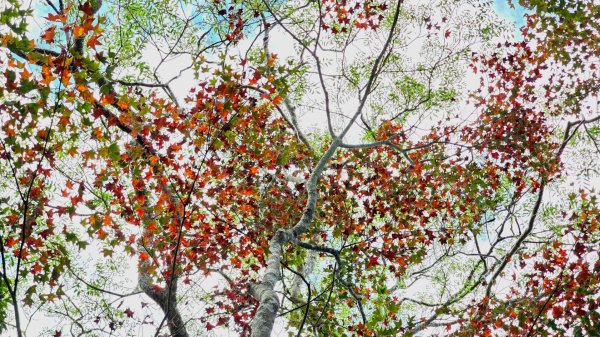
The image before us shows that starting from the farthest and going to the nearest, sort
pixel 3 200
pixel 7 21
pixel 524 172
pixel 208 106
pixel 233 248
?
pixel 524 172 → pixel 233 248 → pixel 208 106 → pixel 3 200 → pixel 7 21

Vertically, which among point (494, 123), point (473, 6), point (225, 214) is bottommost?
point (225, 214)

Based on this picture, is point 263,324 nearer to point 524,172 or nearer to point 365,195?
point 365,195

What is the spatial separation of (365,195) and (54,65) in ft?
19.8

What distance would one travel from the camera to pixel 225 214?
8219 millimetres

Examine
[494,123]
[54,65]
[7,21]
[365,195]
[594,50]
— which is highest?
[594,50]

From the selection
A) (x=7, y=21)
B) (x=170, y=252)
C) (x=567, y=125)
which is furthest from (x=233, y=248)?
(x=567, y=125)

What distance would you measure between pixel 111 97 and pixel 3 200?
5.05 ft

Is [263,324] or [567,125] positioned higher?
[567,125]

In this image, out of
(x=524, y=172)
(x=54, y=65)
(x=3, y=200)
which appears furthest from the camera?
(x=524, y=172)

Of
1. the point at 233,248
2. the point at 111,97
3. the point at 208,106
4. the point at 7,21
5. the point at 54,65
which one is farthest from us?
the point at 233,248

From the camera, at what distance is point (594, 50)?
9055 millimetres

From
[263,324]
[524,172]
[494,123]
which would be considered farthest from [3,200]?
[524,172]

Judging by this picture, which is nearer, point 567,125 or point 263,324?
point 263,324

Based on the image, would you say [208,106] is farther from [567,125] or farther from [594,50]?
[594,50]
